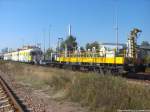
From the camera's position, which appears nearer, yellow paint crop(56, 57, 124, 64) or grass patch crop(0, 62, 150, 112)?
grass patch crop(0, 62, 150, 112)

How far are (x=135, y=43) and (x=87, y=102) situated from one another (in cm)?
1700

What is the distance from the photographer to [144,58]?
2942cm

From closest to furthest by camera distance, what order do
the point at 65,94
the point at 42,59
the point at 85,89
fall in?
the point at 85,89
the point at 65,94
the point at 42,59

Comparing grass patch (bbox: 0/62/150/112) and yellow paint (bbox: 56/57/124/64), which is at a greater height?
yellow paint (bbox: 56/57/124/64)

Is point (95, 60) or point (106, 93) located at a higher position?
point (95, 60)

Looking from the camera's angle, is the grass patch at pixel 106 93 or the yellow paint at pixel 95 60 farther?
the yellow paint at pixel 95 60

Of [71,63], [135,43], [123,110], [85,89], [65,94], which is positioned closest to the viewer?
[123,110]

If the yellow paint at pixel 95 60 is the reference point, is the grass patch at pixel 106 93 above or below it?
below

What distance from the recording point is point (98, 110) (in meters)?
11.4

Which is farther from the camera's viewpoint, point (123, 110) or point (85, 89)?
point (85, 89)

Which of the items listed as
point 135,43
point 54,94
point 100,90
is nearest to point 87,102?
point 100,90

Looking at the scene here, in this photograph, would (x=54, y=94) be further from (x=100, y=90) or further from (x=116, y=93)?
(x=116, y=93)

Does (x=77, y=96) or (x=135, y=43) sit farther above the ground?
(x=135, y=43)

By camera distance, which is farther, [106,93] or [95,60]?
[95,60]
